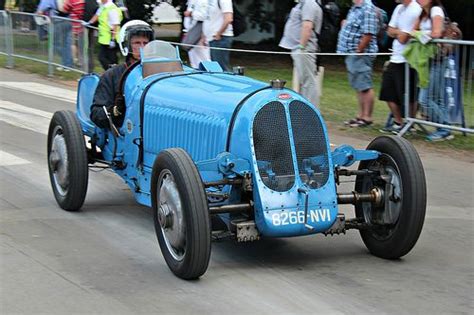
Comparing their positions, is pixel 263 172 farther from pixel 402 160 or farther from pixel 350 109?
pixel 350 109

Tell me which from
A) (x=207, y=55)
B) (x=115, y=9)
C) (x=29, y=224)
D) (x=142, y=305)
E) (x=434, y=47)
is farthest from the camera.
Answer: (x=115, y=9)

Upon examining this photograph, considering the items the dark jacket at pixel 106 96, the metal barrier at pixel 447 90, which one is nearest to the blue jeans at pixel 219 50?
the metal barrier at pixel 447 90

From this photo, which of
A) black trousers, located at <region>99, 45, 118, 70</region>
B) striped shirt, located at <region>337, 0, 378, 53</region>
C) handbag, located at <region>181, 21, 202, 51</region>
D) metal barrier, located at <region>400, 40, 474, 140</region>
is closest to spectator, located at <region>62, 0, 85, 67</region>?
black trousers, located at <region>99, 45, 118, 70</region>

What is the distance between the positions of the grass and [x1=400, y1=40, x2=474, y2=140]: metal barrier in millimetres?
158

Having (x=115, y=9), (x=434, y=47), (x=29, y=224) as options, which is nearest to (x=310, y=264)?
(x=29, y=224)

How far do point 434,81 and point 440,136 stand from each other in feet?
2.42

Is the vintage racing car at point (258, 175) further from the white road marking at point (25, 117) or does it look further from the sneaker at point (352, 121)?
the sneaker at point (352, 121)

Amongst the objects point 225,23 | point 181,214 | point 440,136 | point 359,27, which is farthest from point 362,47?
point 181,214

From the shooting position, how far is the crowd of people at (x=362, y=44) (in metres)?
11.4

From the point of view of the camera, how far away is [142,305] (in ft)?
17.4

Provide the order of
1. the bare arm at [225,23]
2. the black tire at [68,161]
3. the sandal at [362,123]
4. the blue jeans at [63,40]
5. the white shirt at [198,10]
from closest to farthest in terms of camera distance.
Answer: the black tire at [68,161]
the sandal at [362,123]
the bare arm at [225,23]
the white shirt at [198,10]
the blue jeans at [63,40]

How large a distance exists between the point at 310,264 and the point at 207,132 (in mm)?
1227

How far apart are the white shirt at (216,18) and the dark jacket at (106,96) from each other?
19.4ft

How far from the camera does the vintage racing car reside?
5758 mm
